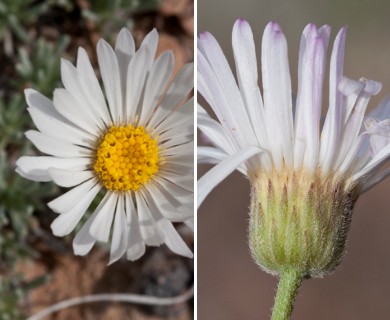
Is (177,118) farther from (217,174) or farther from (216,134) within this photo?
(217,174)

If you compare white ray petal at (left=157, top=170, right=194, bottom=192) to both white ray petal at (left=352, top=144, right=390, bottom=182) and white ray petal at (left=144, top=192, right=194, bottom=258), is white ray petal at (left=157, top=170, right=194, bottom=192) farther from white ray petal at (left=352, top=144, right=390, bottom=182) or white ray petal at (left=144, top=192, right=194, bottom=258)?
white ray petal at (left=352, top=144, right=390, bottom=182)

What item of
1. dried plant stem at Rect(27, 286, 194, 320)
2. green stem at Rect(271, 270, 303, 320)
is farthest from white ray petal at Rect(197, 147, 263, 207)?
dried plant stem at Rect(27, 286, 194, 320)

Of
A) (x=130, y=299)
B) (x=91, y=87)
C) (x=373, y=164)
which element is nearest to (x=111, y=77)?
(x=91, y=87)

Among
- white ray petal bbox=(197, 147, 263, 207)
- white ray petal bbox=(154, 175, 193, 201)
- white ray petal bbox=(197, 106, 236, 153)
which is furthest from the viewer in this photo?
white ray petal bbox=(154, 175, 193, 201)

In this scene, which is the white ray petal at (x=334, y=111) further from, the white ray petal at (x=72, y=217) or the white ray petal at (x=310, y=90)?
the white ray petal at (x=72, y=217)

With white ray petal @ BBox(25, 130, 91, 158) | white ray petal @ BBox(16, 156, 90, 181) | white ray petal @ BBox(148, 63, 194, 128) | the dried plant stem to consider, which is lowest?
the dried plant stem

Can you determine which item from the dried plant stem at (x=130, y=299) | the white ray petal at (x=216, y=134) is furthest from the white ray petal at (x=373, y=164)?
the dried plant stem at (x=130, y=299)

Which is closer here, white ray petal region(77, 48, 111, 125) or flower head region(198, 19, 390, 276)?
flower head region(198, 19, 390, 276)

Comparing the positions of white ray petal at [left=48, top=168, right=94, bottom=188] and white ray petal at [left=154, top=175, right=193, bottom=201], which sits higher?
white ray petal at [left=48, top=168, right=94, bottom=188]
